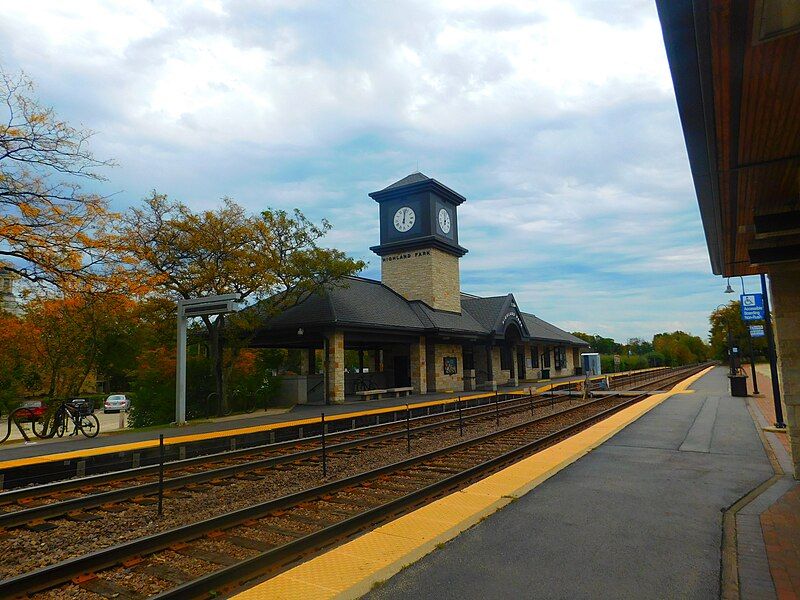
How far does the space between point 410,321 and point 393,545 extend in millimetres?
23739

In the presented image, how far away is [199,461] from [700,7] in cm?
1120

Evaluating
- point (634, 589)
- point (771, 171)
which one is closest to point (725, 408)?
point (771, 171)

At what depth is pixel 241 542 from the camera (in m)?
5.87

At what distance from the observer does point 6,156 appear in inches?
501

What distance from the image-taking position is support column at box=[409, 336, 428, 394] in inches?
1161

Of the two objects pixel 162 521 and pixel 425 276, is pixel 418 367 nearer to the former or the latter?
pixel 425 276

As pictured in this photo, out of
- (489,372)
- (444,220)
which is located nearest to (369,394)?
(489,372)

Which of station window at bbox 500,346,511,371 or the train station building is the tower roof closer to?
the train station building

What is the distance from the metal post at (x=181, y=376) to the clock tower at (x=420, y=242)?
16925 mm

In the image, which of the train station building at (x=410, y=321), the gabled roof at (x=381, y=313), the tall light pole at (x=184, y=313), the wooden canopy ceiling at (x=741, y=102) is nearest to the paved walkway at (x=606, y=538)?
the wooden canopy ceiling at (x=741, y=102)

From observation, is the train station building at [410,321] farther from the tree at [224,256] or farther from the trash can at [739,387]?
the trash can at [739,387]

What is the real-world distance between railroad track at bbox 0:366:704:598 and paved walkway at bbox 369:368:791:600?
1656 millimetres

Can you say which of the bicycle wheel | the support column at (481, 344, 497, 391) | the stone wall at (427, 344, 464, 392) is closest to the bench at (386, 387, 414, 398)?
the stone wall at (427, 344, 464, 392)

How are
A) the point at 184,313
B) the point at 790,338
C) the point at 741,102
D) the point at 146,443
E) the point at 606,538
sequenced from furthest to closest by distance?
Result: the point at 184,313
the point at 146,443
the point at 790,338
the point at 606,538
the point at 741,102
